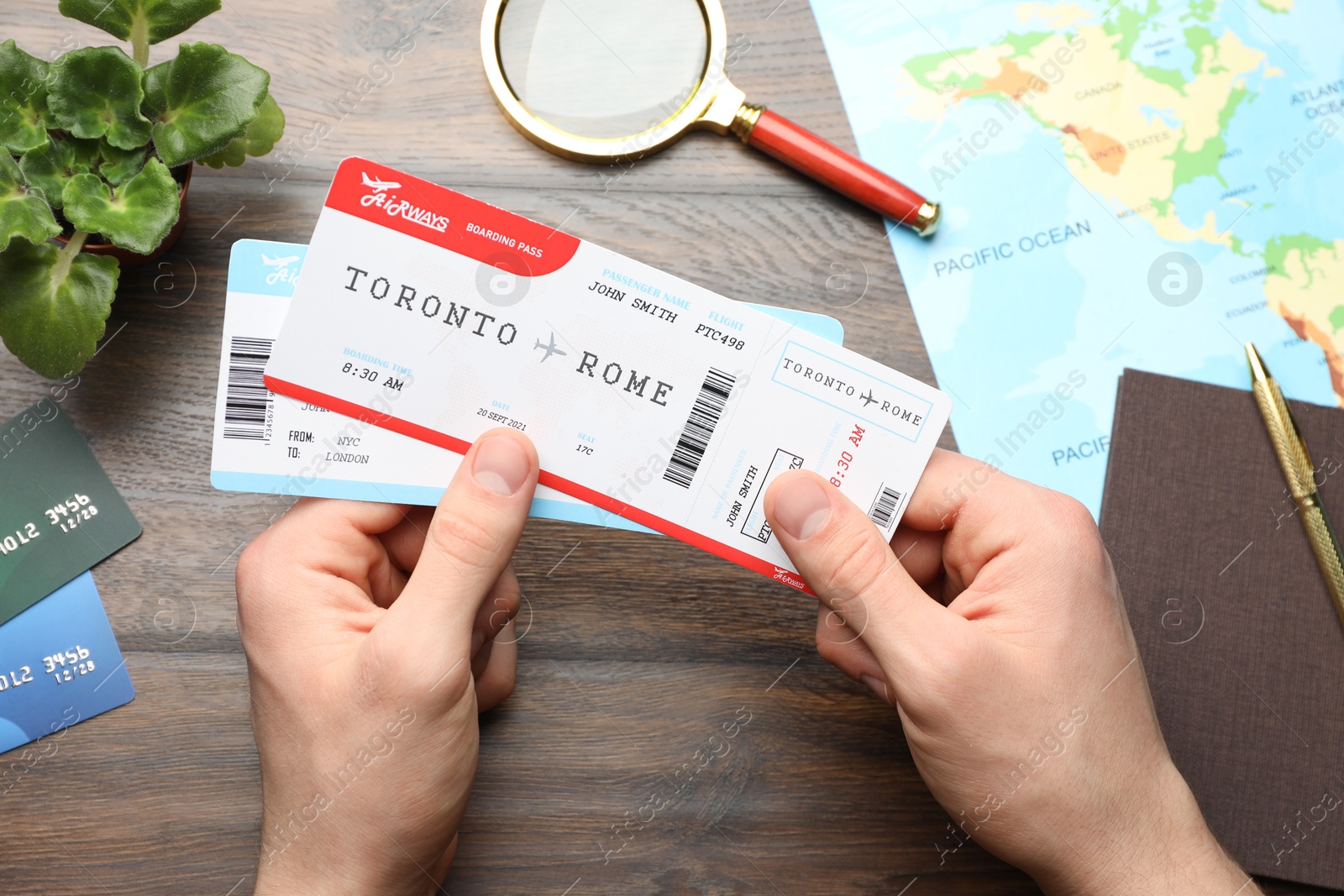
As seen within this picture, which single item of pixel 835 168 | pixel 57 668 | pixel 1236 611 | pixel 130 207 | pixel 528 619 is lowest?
pixel 57 668

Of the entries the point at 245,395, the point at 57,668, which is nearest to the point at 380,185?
the point at 245,395

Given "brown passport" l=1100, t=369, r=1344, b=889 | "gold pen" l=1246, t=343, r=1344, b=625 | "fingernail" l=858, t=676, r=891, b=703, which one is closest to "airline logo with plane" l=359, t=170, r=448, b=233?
"fingernail" l=858, t=676, r=891, b=703

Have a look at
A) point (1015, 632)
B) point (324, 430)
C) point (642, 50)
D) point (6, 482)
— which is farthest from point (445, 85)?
point (1015, 632)

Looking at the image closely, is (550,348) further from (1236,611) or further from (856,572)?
(1236,611)

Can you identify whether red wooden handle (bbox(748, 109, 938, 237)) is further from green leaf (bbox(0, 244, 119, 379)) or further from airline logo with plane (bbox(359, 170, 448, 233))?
green leaf (bbox(0, 244, 119, 379))

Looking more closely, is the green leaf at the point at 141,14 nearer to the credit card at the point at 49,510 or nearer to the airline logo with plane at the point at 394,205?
the airline logo with plane at the point at 394,205
